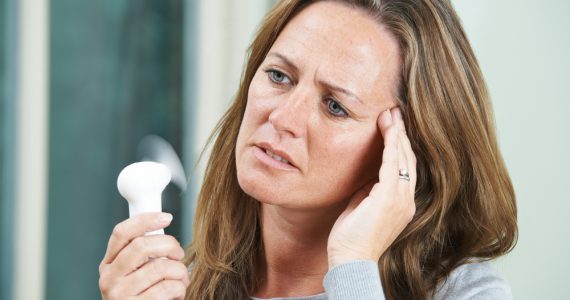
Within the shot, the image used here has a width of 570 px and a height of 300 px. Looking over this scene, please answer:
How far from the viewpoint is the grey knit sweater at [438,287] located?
48.5 inches

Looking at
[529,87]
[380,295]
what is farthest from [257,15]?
[380,295]

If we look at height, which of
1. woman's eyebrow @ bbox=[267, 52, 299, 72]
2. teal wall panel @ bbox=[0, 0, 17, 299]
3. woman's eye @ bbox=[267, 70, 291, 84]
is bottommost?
teal wall panel @ bbox=[0, 0, 17, 299]

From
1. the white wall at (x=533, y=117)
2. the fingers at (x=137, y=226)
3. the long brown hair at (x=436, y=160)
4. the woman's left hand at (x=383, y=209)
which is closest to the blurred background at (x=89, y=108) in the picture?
the white wall at (x=533, y=117)

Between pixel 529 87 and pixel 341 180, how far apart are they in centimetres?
72

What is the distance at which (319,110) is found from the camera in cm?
135

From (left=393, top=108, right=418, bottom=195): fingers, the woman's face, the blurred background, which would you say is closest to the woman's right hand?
the woman's face

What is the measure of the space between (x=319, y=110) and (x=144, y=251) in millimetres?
414

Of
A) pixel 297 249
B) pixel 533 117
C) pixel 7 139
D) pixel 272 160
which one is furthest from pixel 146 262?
pixel 7 139

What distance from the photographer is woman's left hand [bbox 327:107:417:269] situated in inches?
50.9

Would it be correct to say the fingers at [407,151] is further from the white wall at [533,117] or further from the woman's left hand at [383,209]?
the white wall at [533,117]

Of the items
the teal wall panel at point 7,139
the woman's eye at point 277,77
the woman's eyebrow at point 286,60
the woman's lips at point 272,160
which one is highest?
the woman's eyebrow at point 286,60

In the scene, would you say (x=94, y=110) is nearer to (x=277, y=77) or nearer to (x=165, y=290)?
(x=277, y=77)

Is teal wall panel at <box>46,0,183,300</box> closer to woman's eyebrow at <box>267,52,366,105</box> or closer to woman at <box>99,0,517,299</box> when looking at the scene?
woman at <box>99,0,517,299</box>

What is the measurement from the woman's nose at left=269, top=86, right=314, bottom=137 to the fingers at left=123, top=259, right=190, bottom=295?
1.04 feet
